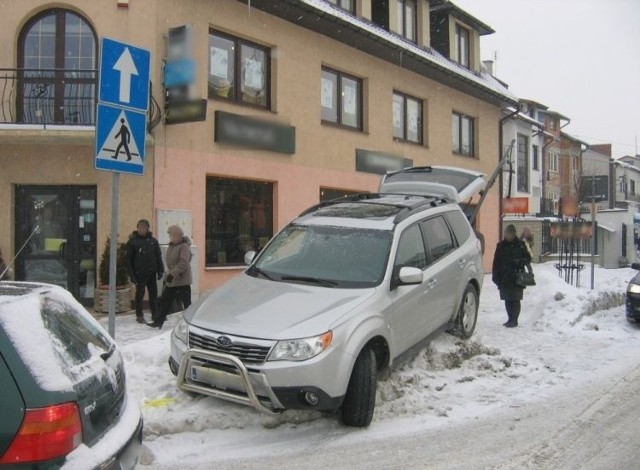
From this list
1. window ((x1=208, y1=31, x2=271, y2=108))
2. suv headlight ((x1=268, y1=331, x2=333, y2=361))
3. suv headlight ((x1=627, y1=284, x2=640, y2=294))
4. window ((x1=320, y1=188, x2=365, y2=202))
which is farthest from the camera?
window ((x1=320, y1=188, x2=365, y2=202))

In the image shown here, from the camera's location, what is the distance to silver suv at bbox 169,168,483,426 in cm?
448

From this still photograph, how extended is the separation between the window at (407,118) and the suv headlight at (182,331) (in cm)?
1252

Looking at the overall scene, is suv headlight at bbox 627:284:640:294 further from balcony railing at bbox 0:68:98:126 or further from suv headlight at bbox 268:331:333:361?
balcony railing at bbox 0:68:98:126

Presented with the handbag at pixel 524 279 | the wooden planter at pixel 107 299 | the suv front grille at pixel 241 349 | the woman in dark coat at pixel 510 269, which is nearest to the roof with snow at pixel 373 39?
the wooden planter at pixel 107 299

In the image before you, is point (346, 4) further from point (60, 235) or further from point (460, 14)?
point (60, 235)

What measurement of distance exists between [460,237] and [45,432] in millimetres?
6052

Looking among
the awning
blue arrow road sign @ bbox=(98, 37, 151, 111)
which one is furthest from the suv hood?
the awning

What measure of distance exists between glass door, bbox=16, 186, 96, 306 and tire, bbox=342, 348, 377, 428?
23.9 feet

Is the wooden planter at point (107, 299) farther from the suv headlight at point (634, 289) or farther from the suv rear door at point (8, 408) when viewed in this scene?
the suv headlight at point (634, 289)

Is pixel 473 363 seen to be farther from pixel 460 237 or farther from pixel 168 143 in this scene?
pixel 168 143

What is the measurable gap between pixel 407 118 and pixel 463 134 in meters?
3.83

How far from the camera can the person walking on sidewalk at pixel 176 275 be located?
881 centimetres

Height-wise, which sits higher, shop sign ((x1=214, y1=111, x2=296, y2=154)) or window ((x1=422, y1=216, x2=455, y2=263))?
shop sign ((x1=214, y1=111, x2=296, y2=154))

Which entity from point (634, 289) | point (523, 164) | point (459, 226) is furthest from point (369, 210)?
point (523, 164)
